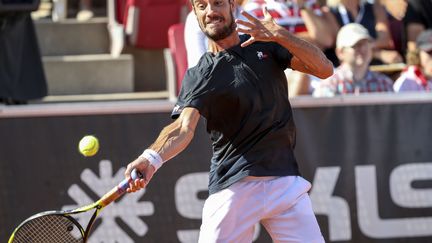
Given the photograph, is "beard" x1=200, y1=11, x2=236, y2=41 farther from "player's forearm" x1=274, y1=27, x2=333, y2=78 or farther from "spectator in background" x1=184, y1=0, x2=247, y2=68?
"spectator in background" x1=184, y1=0, x2=247, y2=68

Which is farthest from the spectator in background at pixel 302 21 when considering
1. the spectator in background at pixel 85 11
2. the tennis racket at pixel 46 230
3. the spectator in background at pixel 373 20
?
the tennis racket at pixel 46 230

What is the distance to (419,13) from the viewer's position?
9.38 meters

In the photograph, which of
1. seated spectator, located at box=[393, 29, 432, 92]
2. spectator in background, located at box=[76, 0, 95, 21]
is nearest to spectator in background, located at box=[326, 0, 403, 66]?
seated spectator, located at box=[393, 29, 432, 92]

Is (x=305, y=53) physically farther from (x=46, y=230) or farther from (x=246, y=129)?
(x=46, y=230)

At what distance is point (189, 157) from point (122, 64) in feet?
8.56

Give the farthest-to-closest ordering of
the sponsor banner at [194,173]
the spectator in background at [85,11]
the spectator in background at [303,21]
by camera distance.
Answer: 1. the spectator in background at [85,11]
2. the spectator in background at [303,21]
3. the sponsor banner at [194,173]

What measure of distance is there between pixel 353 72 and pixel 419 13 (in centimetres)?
185

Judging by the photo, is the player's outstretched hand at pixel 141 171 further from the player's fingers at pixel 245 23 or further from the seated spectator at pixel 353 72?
the seated spectator at pixel 353 72

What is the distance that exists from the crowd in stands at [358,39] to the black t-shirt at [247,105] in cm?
145

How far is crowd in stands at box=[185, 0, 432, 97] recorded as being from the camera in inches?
303

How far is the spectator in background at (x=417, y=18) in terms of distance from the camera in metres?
9.27

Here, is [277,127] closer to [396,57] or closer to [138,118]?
[138,118]

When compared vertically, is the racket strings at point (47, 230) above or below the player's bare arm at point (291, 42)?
below

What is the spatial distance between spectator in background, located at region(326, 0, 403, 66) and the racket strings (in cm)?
463
